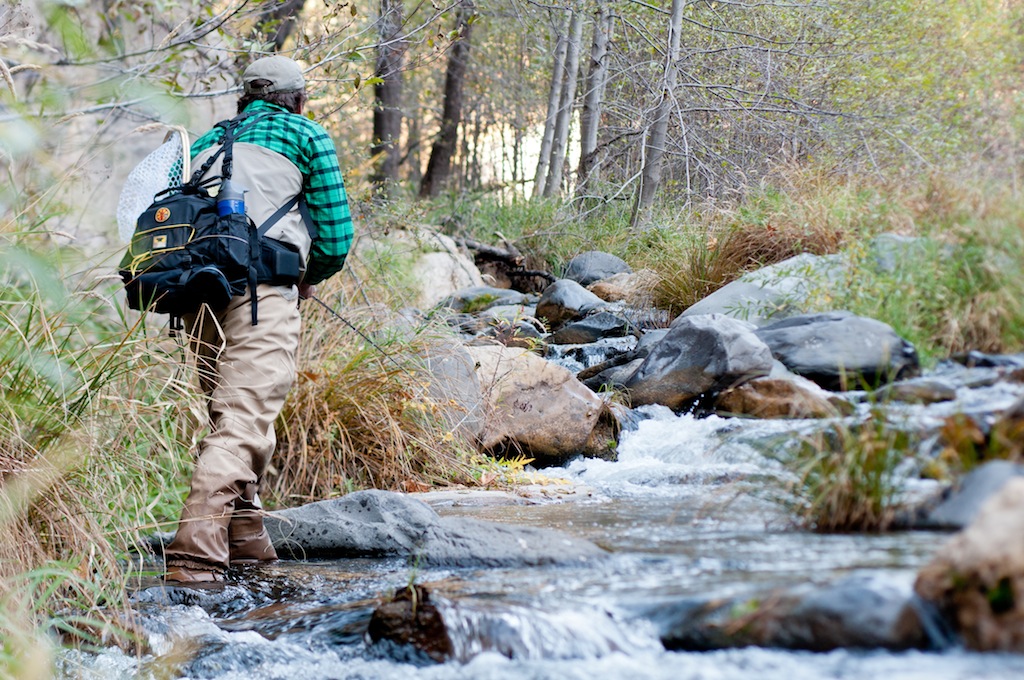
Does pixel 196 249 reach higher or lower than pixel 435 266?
higher

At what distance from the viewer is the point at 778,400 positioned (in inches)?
89.0

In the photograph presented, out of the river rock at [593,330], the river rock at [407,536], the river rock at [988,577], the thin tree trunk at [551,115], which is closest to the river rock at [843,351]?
the river rock at [988,577]

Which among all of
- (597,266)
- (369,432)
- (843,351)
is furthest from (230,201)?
(843,351)

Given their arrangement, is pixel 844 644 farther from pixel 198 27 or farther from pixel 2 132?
pixel 198 27

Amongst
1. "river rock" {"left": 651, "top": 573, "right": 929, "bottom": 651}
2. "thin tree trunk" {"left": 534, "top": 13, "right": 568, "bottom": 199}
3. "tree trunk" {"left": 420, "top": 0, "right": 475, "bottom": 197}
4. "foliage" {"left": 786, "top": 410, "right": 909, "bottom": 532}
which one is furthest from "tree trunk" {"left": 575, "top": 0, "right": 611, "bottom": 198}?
"tree trunk" {"left": 420, "top": 0, "right": 475, "bottom": 197}

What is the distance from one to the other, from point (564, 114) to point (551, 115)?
14.8 inches

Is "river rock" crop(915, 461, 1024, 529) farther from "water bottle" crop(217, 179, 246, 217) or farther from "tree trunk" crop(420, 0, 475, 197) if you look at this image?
"tree trunk" crop(420, 0, 475, 197)

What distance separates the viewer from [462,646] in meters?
2.57

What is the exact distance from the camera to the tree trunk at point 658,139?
12.5ft

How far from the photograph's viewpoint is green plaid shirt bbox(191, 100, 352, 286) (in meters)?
3.97

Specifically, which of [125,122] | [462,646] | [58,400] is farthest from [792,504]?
[125,122]

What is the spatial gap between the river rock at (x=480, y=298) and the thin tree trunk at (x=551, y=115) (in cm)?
131

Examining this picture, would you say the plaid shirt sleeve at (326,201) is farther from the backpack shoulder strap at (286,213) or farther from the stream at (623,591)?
the stream at (623,591)

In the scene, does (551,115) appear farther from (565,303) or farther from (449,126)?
(449,126)
